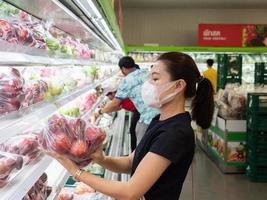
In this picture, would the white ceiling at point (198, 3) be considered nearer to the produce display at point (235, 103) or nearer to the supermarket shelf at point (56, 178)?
the produce display at point (235, 103)

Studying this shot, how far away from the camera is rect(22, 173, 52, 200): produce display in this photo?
1.69m

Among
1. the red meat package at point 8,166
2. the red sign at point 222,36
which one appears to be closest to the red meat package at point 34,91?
the red meat package at point 8,166

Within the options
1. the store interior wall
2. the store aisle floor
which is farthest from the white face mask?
the store interior wall

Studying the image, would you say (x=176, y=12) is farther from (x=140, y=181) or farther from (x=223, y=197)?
(x=140, y=181)

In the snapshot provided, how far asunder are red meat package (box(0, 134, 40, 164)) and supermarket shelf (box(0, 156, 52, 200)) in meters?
0.04

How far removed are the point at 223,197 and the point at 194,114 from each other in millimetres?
3086

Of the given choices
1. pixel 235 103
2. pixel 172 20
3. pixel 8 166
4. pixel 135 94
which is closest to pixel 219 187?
pixel 235 103

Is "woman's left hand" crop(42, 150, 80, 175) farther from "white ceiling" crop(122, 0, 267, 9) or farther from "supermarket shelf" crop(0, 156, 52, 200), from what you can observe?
"white ceiling" crop(122, 0, 267, 9)

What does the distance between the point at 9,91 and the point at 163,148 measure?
690 millimetres

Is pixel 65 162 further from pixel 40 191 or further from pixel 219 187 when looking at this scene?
pixel 219 187

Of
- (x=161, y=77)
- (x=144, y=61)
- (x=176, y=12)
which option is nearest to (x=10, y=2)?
(x=161, y=77)

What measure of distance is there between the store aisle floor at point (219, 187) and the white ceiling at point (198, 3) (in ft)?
26.3

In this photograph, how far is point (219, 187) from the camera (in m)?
5.34

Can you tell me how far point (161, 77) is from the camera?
1852 mm
